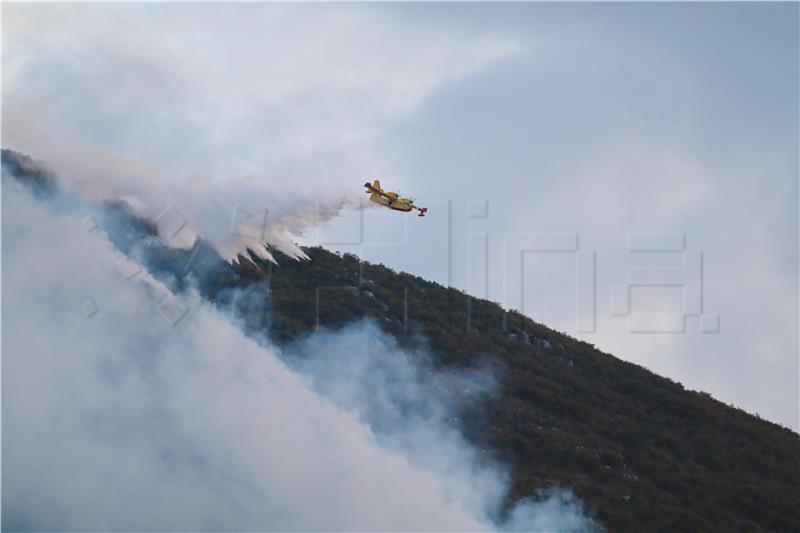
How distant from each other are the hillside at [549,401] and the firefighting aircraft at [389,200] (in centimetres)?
1073

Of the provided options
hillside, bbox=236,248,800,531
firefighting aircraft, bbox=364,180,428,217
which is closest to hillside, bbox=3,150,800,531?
hillside, bbox=236,248,800,531

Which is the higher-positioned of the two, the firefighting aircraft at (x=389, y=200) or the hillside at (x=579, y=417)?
the firefighting aircraft at (x=389, y=200)

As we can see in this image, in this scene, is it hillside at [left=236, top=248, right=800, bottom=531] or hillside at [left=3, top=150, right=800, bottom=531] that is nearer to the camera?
hillside at [left=236, top=248, right=800, bottom=531]

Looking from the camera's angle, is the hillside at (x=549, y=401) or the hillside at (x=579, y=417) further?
the hillside at (x=549, y=401)

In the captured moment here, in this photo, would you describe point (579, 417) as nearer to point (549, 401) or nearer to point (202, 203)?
point (549, 401)

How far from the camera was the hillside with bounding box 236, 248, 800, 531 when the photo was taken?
64.8m

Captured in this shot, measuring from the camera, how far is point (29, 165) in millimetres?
65562

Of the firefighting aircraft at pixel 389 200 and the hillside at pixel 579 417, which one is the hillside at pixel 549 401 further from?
the firefighting aircraft at pixel 389 200

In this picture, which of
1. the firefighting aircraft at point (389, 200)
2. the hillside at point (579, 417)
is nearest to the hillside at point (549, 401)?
the hillside at point (579, 417)

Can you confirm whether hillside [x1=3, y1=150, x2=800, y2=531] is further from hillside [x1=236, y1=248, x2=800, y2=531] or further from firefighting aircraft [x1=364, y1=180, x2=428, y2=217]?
firefighting aircraft [x1=364, y1=180, x2=428, y2=217]

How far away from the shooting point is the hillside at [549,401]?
65.1 meters

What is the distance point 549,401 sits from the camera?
74.5m

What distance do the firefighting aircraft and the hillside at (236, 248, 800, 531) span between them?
426 inches

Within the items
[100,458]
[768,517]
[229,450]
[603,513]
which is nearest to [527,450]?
[603,513]
